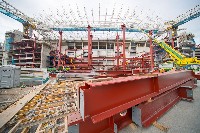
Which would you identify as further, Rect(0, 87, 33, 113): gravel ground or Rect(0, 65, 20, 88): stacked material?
Rect(0, 65, 20, 88): stacked material

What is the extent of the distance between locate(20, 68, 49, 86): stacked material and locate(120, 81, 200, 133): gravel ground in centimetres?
1016

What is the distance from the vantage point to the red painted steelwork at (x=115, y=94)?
1454mm

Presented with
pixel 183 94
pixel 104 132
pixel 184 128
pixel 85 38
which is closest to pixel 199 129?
pixel 184 128

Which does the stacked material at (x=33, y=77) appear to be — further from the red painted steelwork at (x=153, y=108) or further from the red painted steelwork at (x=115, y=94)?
the red painted steelwork at (x=115, y=94)

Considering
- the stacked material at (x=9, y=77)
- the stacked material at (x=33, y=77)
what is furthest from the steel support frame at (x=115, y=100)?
the stacked material at (x=9, y=77)

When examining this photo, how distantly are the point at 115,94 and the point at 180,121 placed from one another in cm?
197

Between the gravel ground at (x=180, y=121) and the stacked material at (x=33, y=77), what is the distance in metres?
10.2

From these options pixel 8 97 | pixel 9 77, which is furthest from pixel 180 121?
pixel 9 77

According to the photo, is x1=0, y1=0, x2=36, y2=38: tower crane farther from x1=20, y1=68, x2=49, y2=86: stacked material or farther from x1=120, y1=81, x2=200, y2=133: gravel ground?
x1=120, y1=81, x2=200, y2=133: gravel ground

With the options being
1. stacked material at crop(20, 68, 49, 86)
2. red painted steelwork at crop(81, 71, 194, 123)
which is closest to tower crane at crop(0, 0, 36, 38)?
stacked material at crop(20, 68, 49, 86)

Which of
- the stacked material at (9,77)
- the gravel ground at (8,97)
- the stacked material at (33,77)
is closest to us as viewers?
the gravel ground at (8,97)

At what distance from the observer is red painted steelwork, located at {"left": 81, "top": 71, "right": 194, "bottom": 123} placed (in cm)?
145

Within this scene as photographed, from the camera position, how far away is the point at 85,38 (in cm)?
2780

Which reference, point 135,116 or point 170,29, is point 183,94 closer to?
point 135,116
